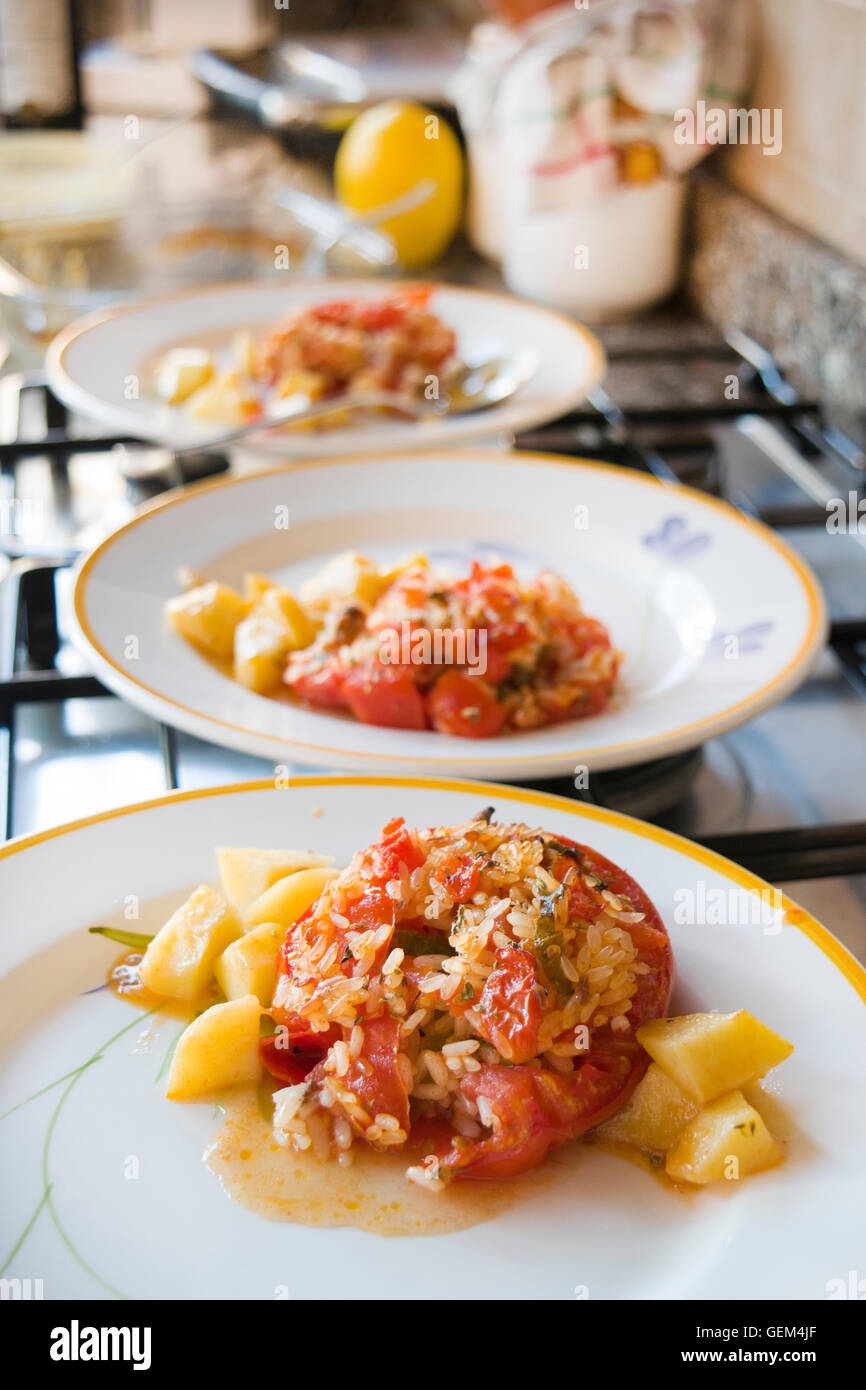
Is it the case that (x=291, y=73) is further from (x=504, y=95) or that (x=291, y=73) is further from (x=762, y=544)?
(x=762, y=544)

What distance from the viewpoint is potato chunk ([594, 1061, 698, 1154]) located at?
0.68 metres

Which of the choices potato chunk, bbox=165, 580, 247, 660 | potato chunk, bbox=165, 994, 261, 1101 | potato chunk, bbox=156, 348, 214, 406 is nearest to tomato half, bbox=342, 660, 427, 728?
potato chunk, bbox=165, 580, 247, 660

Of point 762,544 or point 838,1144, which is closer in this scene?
point 838,1144

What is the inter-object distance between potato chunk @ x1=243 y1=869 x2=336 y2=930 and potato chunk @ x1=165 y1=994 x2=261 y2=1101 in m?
0.06

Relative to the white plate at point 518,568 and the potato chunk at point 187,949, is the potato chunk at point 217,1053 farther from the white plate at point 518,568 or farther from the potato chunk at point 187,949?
the white plate at point 518,568

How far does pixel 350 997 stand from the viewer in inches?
27.3

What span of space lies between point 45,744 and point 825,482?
101 cm

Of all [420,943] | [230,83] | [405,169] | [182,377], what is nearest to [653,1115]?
[420,943]

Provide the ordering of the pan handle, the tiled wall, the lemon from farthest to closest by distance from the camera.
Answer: the pan handle, the lemon, the tiled wall

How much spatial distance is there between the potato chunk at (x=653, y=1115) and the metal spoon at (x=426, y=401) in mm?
888

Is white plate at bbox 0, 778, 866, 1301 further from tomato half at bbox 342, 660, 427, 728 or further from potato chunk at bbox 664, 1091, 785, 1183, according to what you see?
tomato half at bbox 342, 660, 427, 728

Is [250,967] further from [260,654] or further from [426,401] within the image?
[426,401]

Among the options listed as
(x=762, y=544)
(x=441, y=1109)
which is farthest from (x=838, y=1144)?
(x=762, y=544)

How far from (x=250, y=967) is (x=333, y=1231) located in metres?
0.16
